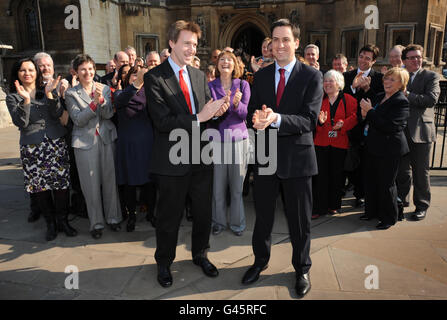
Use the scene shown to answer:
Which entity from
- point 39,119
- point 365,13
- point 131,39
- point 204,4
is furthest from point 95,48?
point 39,119

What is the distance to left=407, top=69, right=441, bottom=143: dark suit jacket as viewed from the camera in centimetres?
432

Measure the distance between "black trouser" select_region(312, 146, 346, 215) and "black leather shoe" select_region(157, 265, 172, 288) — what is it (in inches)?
90.2

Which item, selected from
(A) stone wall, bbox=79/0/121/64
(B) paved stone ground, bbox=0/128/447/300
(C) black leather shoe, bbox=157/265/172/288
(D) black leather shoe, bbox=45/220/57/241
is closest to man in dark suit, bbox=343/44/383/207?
(B) paved stone ground, bbox=0/128/447/300

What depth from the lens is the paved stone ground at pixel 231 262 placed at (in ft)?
9.41

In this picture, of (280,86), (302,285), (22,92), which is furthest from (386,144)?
(22,92)

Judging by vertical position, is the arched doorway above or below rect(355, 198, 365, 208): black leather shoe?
above

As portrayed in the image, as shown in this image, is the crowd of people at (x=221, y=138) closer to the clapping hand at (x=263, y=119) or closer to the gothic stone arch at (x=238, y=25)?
the clapping hand at (x=263, y=119)

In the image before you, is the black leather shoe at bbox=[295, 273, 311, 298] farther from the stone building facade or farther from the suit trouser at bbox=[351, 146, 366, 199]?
the stone building facade

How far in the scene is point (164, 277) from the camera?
9.83ft

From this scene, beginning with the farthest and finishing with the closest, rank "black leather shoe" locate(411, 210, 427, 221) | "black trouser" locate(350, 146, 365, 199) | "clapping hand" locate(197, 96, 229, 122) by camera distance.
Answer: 1. "black trouser" locate(350, 146, 365, 199)
2. "black leather shoe" locate(411, 210, 427, 221)
3. "clapping hand" locate(197, 96, 229, 122)

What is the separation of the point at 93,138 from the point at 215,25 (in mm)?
15919

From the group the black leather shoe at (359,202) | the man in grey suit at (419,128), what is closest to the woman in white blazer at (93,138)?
the black leather shoe at (359,202)

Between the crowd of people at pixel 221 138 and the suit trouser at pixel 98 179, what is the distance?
13mm

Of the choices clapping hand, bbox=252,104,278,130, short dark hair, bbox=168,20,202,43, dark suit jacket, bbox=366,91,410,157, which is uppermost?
short dark hair, bbox=168,20,202,43
